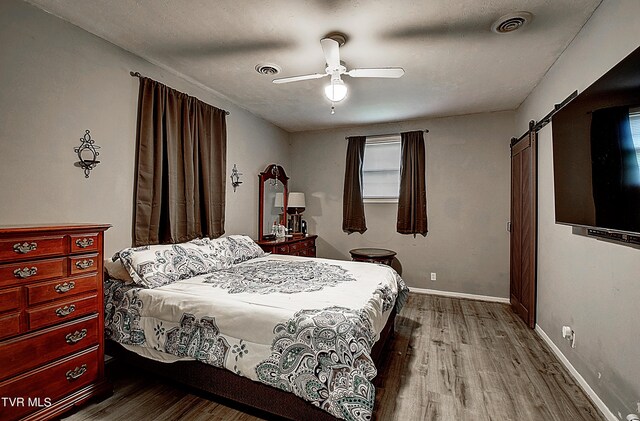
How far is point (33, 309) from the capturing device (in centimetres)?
172

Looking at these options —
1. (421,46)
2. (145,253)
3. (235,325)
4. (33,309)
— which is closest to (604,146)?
(421,46)

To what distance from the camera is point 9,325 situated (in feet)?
5.31

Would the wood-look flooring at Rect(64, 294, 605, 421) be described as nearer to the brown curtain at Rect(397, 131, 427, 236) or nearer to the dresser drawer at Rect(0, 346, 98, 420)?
the dresser drawer at Rect(0, 346, 98, 420)

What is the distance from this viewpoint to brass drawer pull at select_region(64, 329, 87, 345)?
6.21 ft

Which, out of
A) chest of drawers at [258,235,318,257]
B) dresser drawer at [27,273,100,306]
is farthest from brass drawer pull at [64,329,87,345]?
chest of drawers at [258,235,318,257]

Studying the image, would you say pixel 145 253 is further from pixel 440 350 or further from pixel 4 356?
pixel 440 350

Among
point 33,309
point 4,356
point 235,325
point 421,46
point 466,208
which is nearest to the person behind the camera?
point 4,356

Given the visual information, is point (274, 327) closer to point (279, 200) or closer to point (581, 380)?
point (581, 380)

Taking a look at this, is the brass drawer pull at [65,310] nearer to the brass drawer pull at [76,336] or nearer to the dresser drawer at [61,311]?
the dresser drawer at [61,311]

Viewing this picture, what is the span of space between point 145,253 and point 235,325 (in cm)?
112

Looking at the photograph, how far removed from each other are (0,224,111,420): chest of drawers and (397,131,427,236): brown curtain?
387 centimetres

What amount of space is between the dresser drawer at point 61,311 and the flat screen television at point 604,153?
3.11 m

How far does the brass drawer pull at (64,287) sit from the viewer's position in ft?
6.01

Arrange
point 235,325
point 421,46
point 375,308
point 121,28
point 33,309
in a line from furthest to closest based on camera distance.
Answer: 1. point 421,46
2. point 121,28
3. point 375,308
4. point 235,325
5. point 33,309
